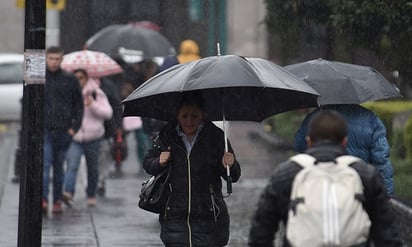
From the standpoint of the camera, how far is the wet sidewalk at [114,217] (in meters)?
11.8

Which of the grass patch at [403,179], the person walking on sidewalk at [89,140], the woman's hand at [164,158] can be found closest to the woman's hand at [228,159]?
the woman's hand at [164,158]

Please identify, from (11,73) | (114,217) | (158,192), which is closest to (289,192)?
(158,192)

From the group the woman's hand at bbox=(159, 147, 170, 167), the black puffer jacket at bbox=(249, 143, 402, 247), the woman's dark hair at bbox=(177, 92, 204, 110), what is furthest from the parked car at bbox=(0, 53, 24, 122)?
the black puffer jacket at bbox=(249, 143, 402, 247)

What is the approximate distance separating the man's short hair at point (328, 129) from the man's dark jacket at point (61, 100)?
8.01m

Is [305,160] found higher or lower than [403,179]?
higher

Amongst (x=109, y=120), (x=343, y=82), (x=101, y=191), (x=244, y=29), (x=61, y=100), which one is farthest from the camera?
(x=244, y=29)

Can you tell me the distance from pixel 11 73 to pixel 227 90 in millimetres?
19874

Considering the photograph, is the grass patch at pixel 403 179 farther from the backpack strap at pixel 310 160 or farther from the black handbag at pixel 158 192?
the backpack strap at pixel 310 160

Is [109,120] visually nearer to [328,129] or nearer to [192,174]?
[192,174]

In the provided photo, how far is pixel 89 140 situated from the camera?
14203mm

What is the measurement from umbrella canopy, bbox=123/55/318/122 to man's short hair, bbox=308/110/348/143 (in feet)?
6.10

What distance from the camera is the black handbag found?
7.46 m

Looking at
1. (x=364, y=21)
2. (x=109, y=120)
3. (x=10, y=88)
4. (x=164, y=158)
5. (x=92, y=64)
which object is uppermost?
(x=364, y=21)

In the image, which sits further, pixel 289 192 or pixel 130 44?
pixel 130 44
